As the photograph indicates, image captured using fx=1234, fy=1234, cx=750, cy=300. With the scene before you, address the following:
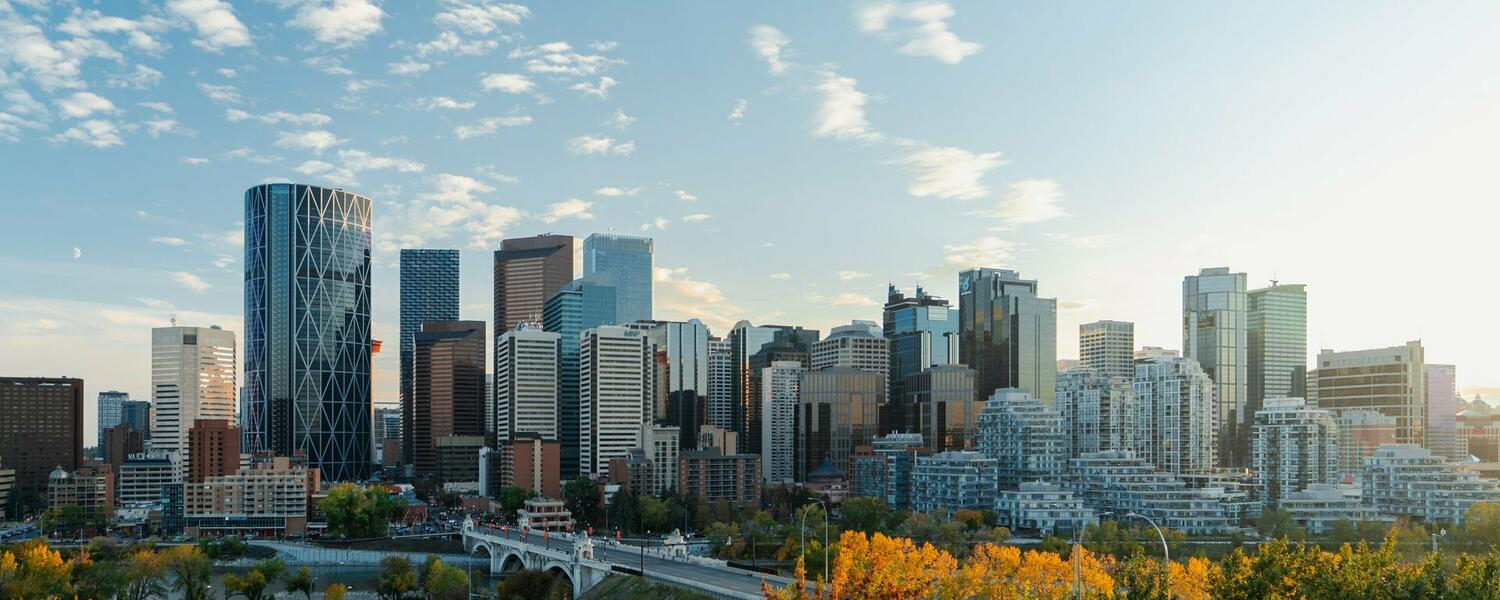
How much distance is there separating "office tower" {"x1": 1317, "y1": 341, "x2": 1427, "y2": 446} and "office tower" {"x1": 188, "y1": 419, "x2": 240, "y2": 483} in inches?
6221

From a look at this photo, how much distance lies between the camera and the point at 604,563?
3875 inches

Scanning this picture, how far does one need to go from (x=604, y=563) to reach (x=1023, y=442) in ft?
260

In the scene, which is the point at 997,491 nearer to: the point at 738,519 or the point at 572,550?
the point at 738,519

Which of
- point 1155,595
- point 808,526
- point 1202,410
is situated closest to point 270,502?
point 808,526

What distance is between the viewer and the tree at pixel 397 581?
10281 centimetres

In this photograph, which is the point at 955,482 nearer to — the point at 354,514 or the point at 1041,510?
the point at 1041,510

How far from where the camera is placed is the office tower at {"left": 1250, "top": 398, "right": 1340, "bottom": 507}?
15350cm

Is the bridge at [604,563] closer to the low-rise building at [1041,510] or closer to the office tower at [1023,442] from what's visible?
the low-rise building at [1041,510]

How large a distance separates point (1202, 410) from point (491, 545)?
327ft

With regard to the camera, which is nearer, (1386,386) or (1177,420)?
(1177,420)

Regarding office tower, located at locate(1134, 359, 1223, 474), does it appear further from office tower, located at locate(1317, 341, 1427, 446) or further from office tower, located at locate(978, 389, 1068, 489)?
office tower, located at locate(1317, 341, 1427, 446)

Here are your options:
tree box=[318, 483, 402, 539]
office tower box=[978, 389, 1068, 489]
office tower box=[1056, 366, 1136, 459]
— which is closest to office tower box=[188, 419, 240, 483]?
tree box=[318, 483, 402, 539]

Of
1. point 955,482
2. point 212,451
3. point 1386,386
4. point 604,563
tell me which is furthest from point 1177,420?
point 212,451

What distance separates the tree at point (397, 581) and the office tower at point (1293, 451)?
102567mm
